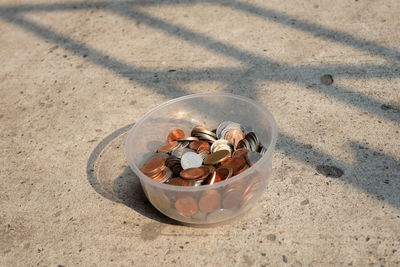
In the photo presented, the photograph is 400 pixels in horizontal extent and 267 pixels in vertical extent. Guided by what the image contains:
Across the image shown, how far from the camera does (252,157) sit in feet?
6.13

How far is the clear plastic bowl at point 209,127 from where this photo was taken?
5.76 feet

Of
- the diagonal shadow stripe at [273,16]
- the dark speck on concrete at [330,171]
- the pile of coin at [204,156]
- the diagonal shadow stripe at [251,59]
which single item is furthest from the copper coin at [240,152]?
the diagonal shadow stripe at [273,16]

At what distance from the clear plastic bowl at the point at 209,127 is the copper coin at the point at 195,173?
10 cm

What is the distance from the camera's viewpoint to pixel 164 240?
1.85m

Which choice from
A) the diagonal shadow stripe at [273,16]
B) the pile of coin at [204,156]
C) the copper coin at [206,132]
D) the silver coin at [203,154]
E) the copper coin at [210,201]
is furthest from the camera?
the diagonal shadow stripe at [273,16]

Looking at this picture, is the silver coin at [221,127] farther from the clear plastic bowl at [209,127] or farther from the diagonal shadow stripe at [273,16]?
the diagonal shadow stripe at [273,16]

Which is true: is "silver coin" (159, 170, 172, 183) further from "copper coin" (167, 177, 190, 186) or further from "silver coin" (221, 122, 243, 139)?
"silver coin" (221, 122, 243, 139)

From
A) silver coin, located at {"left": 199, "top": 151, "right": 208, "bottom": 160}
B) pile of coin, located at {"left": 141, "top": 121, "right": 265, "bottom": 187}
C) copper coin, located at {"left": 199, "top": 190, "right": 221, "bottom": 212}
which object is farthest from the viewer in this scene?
→ silver coin, located at {"left": 199, "top": 151, "right": 208, "bottom": 160}

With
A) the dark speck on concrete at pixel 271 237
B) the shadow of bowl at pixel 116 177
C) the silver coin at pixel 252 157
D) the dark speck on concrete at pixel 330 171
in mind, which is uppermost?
the silver coin at pixel 252 157

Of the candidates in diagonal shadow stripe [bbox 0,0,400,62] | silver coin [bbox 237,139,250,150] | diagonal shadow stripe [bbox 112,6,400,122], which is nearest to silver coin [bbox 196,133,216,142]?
silver coin [bbox 237,139,250,150]

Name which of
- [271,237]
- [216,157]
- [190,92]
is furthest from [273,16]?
[271,237]

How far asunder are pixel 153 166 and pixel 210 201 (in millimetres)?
288

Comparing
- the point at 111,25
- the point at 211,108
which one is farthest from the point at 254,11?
the point at 211,108

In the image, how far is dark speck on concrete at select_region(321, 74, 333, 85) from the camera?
2.47 metres
